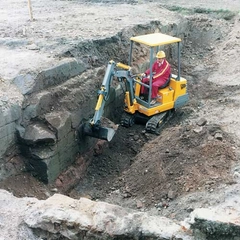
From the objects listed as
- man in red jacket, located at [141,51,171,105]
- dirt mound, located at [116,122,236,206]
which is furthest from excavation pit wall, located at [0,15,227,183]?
dirt mound, located at [116,122,236,206]

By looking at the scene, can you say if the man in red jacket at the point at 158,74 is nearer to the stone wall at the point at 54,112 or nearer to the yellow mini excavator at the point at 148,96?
the yellow mini excavator at the point at 148,96

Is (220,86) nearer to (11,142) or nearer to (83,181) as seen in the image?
(83,181)

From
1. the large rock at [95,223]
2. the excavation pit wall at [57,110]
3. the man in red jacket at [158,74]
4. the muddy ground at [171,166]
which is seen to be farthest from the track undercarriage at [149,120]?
the large rock at [95,223]

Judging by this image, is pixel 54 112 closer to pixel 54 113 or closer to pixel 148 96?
pixel 54 113

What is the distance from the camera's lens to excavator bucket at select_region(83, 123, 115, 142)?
29.7ft

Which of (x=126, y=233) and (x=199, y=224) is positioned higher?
(x=199, y=224)

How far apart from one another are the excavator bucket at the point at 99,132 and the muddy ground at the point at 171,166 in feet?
2.40

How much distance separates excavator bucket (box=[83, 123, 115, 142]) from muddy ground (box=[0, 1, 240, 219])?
28.8 inches

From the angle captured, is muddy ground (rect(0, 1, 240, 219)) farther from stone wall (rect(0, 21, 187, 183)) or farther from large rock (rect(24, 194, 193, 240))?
large rock (rect(24, 194, 193, 240))

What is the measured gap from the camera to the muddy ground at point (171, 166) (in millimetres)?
7367

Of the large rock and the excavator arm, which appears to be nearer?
the large rock

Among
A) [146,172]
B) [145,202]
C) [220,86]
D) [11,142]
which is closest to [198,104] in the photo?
[220,86]

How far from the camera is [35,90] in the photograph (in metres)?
8.62

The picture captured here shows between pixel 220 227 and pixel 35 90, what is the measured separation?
16.6 ft
